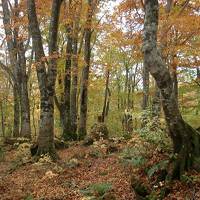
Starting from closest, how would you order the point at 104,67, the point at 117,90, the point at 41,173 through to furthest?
the point at 41,173
the point at 104,67
the point at 117,90

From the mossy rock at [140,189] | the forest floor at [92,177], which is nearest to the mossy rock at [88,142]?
the forest floor at [92,177]

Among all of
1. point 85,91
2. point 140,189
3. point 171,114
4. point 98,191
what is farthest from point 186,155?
point 85,91

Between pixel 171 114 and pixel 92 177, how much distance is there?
148 inches

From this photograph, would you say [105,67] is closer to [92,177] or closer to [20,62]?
[20,62]

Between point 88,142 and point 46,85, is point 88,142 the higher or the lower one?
the lower one

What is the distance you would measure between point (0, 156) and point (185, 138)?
36.2ft

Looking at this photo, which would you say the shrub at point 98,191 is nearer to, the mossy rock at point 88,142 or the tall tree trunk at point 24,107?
the mossy rock at point 88,142

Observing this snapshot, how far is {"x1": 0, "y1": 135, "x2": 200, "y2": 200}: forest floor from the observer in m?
8.21

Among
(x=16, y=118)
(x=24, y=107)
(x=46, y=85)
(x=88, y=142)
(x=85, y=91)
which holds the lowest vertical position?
(x=88, y=142)

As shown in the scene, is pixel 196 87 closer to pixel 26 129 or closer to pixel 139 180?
pixel 26 129

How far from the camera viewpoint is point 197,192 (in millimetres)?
7359

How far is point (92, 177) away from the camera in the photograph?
35.5 feet

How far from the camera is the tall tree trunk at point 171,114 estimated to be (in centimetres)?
813

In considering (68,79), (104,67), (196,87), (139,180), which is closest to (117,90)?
(104,67)
